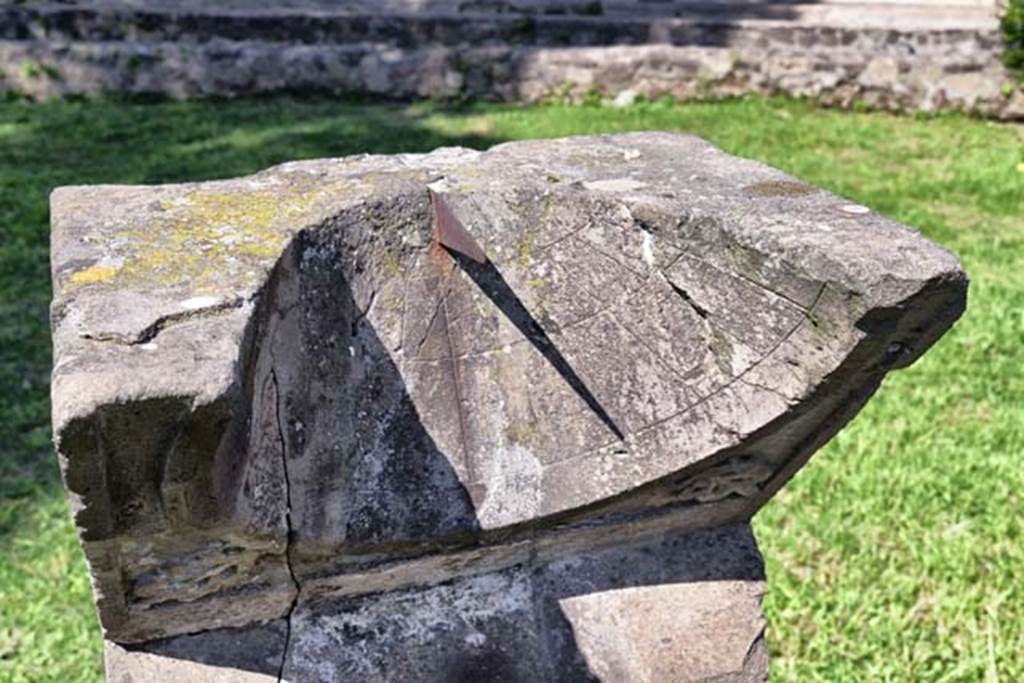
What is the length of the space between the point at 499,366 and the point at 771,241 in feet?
1.77

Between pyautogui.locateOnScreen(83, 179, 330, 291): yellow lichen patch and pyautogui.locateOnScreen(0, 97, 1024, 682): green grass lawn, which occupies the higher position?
pyautogui.locateOnScreen(83, 179, 330, 291): yellow lichen patch

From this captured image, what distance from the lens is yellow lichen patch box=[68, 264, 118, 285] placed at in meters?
1.84

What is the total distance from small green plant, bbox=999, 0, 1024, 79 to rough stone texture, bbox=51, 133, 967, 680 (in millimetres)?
5795

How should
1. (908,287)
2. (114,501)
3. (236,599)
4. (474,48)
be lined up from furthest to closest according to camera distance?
(474,48) < (236,599) < (908,287) < (114,501)

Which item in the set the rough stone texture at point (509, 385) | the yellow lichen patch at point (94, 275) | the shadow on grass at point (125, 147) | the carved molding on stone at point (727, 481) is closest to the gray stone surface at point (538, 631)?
the rough stone texture at point (509, 385)

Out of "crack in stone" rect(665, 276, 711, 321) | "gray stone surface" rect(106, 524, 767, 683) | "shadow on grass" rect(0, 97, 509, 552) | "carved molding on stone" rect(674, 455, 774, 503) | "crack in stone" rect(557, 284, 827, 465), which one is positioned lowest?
"shadow on grass" rect(0, 97, 509, 552)

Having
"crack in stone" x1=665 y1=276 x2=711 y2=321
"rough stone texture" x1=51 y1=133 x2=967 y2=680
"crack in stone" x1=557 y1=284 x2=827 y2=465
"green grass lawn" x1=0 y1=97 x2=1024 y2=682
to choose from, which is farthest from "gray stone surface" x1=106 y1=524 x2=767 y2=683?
"green grass lawn" x1=0 y1=97 x2=1024 y2=682

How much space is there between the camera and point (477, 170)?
2.40 m

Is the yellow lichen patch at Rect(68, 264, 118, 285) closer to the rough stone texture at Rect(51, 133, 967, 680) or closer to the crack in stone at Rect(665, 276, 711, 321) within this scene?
the rough stone texture at Rect(51, 133, 967, 680)

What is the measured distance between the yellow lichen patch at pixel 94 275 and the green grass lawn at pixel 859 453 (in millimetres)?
1551

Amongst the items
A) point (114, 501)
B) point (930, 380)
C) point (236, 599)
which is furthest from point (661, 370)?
point (930, 380)

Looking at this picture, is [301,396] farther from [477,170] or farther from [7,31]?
[7,31]

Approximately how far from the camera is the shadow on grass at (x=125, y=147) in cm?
470

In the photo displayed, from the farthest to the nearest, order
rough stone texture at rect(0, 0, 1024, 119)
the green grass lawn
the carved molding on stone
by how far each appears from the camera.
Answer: rough stone texture at rect(0, 0, 1024, 119) → the green grass lawn → the carved molding on stone
